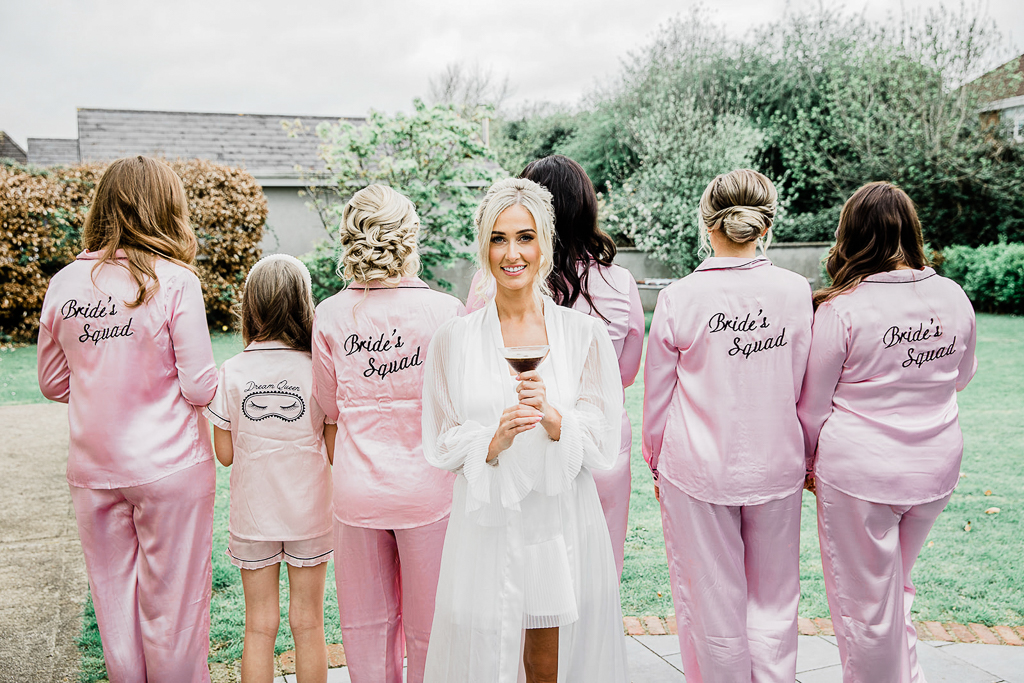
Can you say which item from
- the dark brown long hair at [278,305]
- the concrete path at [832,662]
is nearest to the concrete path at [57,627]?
the concrete path at [832,662]

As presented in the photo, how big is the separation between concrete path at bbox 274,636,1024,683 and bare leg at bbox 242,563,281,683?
0.62 metres

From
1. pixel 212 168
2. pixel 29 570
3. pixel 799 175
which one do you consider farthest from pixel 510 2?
pixel 29 570

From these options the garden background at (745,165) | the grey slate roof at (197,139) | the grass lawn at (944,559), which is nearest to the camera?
the grass lawn at (944,559)

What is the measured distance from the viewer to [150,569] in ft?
9.27

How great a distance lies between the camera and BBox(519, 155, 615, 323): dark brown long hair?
2.88 m

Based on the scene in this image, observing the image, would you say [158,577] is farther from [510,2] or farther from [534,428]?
[510,2]

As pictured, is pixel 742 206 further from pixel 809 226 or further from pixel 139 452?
pixel 809 226

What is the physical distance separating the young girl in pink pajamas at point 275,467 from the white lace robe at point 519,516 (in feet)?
2.43

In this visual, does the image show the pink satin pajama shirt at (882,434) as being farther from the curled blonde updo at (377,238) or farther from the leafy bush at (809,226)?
the leafy bush at (809,226)

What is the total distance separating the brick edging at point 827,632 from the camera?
3.72 m

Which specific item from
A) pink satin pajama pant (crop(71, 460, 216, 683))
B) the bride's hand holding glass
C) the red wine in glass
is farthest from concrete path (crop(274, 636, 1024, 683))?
the red wine in glass

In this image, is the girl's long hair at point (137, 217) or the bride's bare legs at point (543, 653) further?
the girl's long hair at point (137, 217)

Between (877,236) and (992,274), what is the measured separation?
14.6m

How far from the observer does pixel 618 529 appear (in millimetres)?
2961
